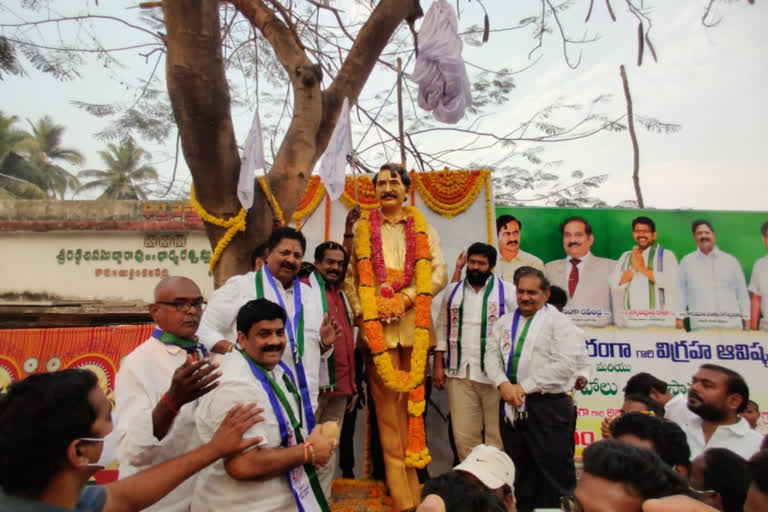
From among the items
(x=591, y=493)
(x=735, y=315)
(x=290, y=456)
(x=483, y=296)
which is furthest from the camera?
(x=735, y=315)

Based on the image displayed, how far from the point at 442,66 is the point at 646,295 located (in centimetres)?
357

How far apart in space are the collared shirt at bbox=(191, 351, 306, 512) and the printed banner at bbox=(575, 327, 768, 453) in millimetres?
4530

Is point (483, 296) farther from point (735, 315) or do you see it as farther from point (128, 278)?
point (128, 278)

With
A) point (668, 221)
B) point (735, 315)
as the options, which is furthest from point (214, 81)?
point (735, 315)

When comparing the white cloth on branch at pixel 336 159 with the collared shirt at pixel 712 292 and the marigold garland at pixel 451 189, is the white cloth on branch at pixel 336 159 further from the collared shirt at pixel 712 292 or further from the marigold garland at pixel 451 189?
the collared shirt at pixel 712 292

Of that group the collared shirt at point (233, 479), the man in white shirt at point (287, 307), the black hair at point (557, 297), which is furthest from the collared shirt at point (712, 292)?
the collared shirt at point (233, 479)

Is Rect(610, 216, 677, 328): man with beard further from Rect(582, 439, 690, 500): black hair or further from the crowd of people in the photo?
Rect(582, 439, 690, 500): black hair

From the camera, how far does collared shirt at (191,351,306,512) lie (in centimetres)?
194

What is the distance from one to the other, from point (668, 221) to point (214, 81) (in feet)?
17.7

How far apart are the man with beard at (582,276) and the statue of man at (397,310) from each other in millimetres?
2283

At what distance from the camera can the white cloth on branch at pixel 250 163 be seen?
336 cm

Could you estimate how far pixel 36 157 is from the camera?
82.4ft

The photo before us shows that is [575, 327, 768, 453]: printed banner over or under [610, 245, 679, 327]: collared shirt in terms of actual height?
under

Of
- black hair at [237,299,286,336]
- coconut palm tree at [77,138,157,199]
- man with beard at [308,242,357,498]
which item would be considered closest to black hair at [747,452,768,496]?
black hair at [237,299,286,336]
